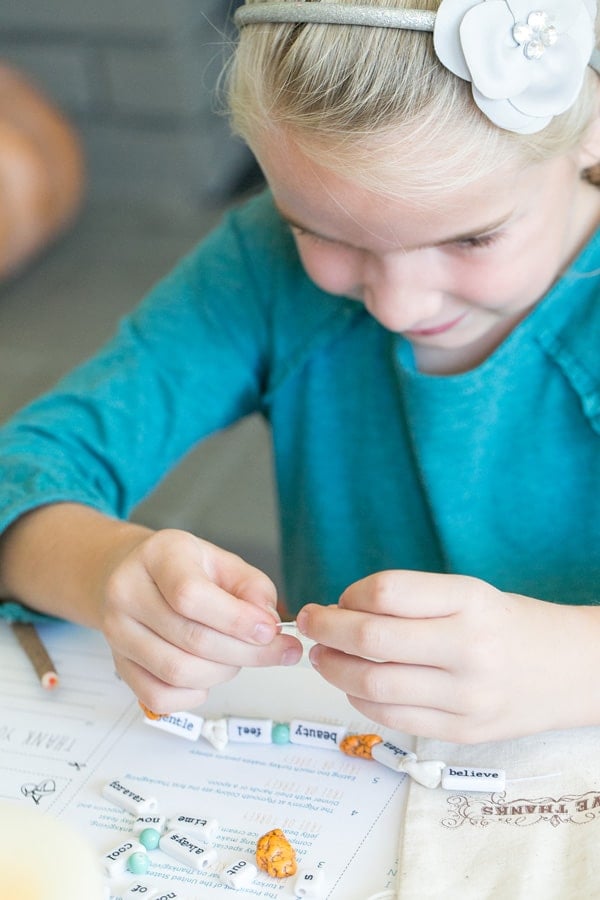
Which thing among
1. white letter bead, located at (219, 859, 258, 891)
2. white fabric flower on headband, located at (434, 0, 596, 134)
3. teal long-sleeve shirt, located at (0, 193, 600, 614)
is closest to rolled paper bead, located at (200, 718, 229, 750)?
white letter bead, located at (219, 859, 258, 891)

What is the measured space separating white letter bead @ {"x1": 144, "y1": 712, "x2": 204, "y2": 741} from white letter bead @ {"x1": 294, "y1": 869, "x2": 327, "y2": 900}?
0.14 metres

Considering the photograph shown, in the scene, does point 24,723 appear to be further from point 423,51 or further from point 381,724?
point 423,51

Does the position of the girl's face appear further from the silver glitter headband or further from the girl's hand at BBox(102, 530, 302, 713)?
the girl's hand at BBox(102, 530, 302, 713)

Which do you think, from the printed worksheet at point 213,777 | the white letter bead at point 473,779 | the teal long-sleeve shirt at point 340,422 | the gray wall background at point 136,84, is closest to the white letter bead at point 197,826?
the printed worksheet at point 213,777

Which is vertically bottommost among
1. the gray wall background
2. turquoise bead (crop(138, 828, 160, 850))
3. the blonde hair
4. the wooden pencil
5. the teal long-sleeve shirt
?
turquoise bead (crop(138, 828, 160, 850))

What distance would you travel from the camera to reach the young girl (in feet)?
2.00

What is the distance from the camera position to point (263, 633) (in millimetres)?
620

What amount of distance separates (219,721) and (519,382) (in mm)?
368

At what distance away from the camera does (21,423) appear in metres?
0.93

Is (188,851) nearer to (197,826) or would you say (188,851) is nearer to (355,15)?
(197,826)

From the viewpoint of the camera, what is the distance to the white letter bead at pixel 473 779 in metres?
0.59

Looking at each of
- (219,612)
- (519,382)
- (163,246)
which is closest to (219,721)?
(219,612)

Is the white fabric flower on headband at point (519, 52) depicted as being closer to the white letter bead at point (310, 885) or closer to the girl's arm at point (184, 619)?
the girl's arm at point (184, 619)

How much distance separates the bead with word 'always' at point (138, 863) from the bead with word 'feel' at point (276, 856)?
0.06m
